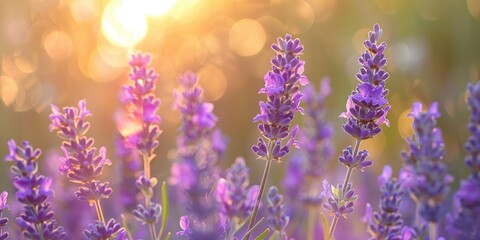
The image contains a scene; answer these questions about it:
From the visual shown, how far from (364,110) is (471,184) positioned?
0.45 meters

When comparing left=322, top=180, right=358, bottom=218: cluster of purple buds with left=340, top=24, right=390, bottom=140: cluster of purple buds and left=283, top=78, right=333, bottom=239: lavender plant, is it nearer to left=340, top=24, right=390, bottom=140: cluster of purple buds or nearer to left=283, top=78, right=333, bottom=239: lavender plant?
left=340, top=24, right=390, bottom=140: cluster of purple buds

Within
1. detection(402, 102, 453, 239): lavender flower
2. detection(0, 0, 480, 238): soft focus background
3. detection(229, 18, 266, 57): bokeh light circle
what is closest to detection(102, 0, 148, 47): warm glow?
detection(0, 0, 480, 238): soft focus background

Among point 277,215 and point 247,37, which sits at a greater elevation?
point 247,37

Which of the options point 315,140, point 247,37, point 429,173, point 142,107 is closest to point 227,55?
point 247,37

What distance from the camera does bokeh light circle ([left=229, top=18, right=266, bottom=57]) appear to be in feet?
32.1

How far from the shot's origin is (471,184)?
164cm

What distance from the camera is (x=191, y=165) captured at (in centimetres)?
150

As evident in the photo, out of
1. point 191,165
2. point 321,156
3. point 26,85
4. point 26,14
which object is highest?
point 26,14

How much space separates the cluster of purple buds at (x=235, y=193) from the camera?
1.76 m

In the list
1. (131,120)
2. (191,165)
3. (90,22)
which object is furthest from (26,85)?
(191,165)

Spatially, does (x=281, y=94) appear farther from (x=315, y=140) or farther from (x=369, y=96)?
(x=315, y=140)

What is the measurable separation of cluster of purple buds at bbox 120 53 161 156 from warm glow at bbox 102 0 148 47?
6763 millimetres

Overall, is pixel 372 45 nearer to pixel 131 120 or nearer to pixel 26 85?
pixel 131 120

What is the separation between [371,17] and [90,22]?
3669 millimetres
